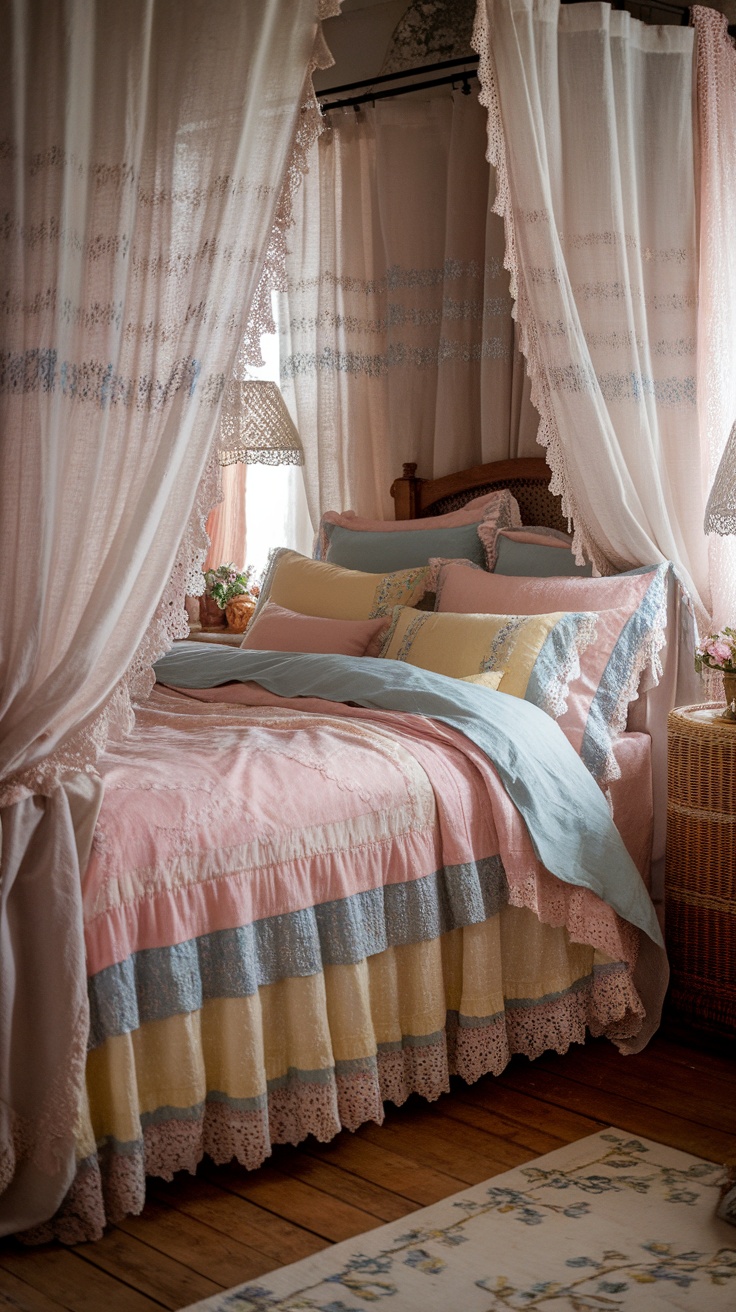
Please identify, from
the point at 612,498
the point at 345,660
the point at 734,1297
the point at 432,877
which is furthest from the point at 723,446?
the point at 734,1297

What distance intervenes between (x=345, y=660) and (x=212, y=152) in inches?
55.0

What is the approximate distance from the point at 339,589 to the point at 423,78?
→ 1.84 metres

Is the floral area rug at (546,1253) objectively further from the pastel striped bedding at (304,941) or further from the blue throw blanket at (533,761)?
the blue throw blanket at (533,761)

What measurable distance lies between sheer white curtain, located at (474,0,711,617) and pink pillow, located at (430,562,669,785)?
12 cm

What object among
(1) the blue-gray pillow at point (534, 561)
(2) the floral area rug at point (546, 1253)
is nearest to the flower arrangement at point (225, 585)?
(1) the blue-gray pillow at point (534, 561)

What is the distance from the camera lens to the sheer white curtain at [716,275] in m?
3.59

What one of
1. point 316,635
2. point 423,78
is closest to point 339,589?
point 316,635

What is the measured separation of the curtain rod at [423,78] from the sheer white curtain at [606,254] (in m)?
0.30

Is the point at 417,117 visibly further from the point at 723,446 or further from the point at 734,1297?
the point at 734,1297

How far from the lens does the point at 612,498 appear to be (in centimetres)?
342

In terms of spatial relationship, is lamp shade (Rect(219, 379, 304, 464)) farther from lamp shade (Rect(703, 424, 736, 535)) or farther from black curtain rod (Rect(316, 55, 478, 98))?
lamp shade (Rect(703, 424, 736, 535))

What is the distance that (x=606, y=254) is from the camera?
135 inches

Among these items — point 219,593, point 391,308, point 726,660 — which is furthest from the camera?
point 219,593

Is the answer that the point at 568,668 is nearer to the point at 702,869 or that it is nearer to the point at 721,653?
the point at 721,653
